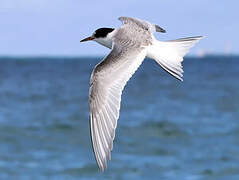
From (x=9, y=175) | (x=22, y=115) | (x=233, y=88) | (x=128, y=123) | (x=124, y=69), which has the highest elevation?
(x=124, y=69)

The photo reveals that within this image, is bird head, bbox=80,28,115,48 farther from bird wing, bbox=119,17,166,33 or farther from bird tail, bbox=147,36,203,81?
bird tail, bbox=147,36,203,81

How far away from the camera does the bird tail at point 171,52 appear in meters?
4.22

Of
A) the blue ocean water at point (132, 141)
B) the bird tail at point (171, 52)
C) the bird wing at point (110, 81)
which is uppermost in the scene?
the bird tail at point (171, 52)

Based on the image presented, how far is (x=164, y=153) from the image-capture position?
47.5ft

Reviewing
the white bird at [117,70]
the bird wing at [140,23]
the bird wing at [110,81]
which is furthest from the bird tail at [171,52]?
the bird wing at [140,23]

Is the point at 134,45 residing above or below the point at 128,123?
above

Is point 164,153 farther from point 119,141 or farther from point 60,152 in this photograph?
point 60,152

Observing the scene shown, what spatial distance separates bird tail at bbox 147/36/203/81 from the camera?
4.22 m

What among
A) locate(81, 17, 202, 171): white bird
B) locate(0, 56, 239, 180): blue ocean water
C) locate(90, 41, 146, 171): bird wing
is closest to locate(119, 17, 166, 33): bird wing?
locate(81, 17, 202, 171): white bird

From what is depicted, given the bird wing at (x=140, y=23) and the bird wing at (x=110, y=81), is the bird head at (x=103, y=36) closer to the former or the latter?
Answer: the bird wing at (x=140, y=23)

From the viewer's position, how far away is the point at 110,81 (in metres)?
4.23

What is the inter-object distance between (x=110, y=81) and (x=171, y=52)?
1.66ft

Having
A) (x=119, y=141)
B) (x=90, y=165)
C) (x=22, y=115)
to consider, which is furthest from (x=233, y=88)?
(x=90, y=165)

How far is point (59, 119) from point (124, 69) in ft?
51.0
